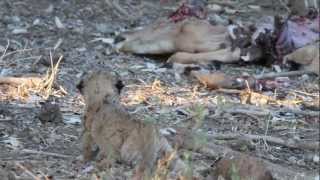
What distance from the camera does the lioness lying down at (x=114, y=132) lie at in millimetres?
4879

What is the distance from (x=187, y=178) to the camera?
4004 millimetres

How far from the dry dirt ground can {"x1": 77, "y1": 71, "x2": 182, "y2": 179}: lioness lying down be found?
115mm

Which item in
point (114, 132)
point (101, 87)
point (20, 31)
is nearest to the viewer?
point (114, 132)

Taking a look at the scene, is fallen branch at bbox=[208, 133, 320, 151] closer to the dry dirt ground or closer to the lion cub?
the dry dirt ground

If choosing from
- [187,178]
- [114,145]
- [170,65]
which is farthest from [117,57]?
[187,178]

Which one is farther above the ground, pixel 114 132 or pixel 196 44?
pixel 114 132

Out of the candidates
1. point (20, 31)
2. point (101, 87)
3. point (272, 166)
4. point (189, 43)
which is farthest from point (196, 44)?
point (101, 87)

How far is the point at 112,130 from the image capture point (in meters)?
5.30

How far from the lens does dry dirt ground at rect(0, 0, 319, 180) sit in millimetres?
5734

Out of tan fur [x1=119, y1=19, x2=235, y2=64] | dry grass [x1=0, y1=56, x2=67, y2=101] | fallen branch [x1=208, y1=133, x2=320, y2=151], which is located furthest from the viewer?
tan fur [x1=119, y1=19, x2=235, y2=64]

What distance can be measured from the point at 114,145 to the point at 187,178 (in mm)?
1309

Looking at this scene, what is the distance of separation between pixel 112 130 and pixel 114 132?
0.11 feet

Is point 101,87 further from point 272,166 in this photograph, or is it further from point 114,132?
point 272,166

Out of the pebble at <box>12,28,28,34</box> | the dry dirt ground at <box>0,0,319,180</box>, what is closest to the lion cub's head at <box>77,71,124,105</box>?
the dry dirt ground at <box>0,0,319,180</box>
